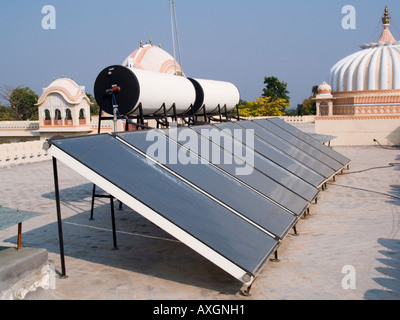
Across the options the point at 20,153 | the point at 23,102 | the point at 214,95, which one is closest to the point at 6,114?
the point at 23,102

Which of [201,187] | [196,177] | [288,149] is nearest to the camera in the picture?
[201,187]

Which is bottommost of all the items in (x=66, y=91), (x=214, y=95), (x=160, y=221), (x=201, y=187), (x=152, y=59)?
(x=160, y=221)

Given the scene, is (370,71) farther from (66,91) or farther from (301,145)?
(66,91)

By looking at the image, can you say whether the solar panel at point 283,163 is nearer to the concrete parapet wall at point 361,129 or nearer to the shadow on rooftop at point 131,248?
the shadow on rooftop at point 131,248

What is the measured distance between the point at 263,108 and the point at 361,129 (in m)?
31.1

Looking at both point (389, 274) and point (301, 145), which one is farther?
point (301, 145)

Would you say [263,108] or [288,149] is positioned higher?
[288,149]

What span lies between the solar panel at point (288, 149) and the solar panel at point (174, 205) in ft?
14.4

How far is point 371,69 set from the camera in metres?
23.3

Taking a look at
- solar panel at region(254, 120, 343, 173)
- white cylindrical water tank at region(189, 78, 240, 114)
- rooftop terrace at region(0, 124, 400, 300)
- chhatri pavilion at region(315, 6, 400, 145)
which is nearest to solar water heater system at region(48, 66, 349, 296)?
rooftop terrace at region(0, 124, 400, 300)

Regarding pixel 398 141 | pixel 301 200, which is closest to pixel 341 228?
pixel 301 200

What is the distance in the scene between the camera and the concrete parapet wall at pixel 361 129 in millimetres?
20141

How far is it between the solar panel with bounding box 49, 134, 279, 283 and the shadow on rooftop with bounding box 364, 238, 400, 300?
114 cm
